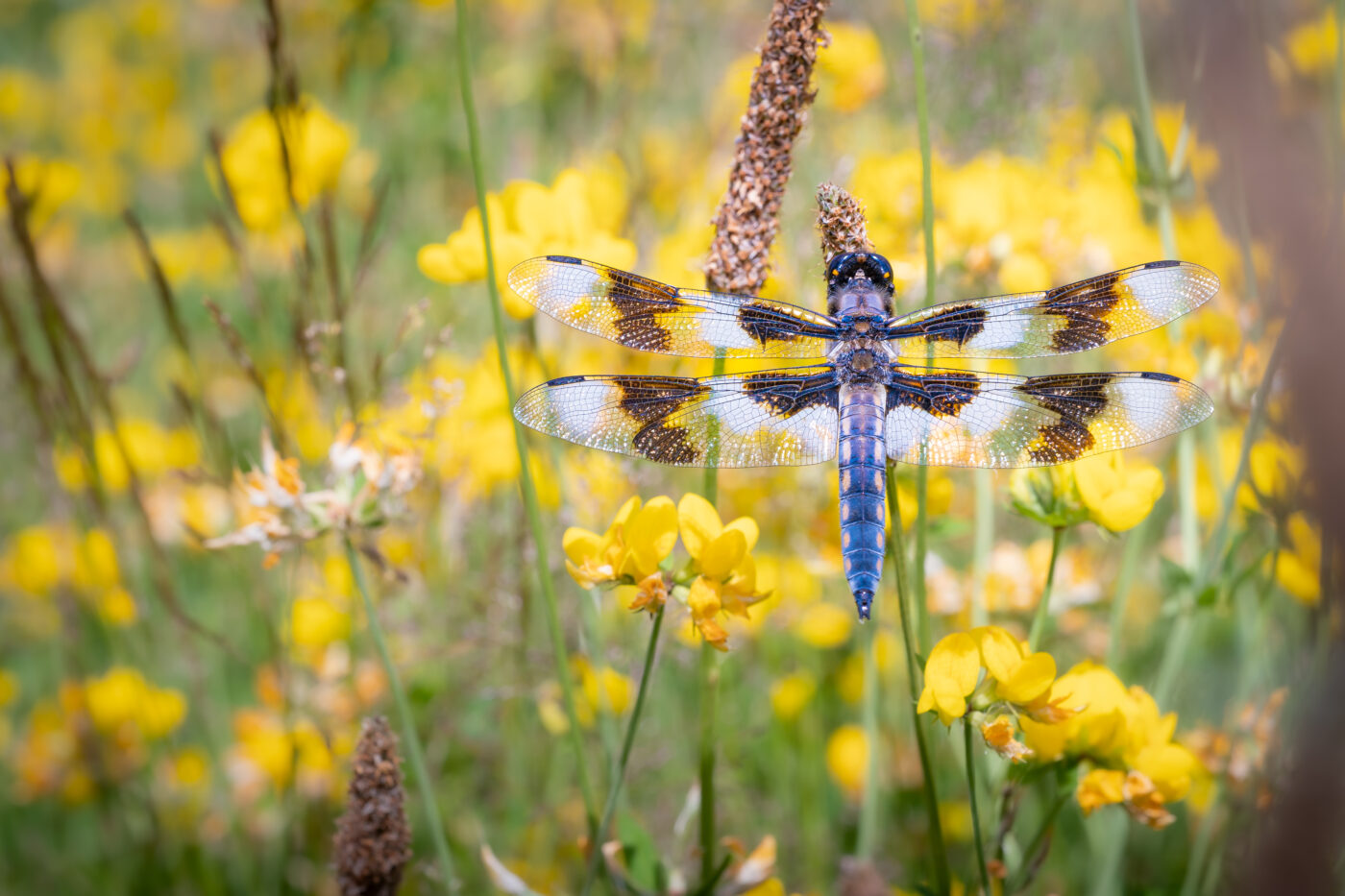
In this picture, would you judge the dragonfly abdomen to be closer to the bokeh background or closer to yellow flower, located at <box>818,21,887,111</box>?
the bokeh background

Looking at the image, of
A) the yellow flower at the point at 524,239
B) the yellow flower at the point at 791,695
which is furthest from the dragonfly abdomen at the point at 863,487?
the yellow flower at the point at 791,695

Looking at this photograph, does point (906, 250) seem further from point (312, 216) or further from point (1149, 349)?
point (312, 216)

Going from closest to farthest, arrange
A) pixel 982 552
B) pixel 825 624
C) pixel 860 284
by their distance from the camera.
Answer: pixel 860 284 → pixel 982 552 → pixel 825 624

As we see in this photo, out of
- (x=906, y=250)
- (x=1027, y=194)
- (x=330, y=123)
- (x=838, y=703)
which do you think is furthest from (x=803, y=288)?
(x=330, y=123)

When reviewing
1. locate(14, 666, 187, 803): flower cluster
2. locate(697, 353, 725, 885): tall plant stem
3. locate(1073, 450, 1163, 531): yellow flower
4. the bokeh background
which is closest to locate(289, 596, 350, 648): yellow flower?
the bokeh background

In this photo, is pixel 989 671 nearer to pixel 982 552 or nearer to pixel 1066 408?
pixel 1066 408

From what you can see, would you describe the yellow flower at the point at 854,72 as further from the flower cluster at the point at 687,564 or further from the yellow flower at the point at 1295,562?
the flower cluster at the point at 687,564

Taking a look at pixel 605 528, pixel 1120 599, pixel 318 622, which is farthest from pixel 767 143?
pixel 318 622
